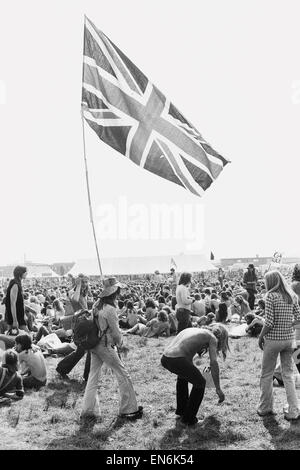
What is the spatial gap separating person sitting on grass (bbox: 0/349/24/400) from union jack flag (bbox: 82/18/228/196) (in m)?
3.67

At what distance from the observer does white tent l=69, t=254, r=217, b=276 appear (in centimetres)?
4116

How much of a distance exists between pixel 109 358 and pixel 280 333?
2.00 metres

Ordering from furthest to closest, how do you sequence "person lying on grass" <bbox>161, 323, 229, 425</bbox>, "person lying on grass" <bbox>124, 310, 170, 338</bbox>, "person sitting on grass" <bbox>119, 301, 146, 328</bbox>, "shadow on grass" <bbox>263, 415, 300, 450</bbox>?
"person sitting on grass" <bbox>119, 301, 146, 328</bbox> < "person lying on grass" <bbox>124, 310, 170, 338</bbox> < "person lying on grass" <bbox>161, 323, 229, 425</bbox> < "shadow on grass" <bbox>263, 415, 300, 450</bbox>

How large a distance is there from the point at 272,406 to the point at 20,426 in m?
2.95

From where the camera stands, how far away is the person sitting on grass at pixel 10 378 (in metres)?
7.13

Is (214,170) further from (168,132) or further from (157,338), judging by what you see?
(157,338)

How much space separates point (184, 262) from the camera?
140ft

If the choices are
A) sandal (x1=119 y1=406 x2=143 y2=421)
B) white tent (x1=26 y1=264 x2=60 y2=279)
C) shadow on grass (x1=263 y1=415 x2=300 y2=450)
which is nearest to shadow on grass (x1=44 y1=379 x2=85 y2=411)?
sandal (x1=119 y1=406 x2=143 y2=421)

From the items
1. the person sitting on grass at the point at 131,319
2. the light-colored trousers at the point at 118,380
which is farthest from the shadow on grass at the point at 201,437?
the person sitting on grass at the point at 131,319

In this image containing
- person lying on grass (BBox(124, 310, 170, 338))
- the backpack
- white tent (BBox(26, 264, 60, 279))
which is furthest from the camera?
white tent (BBox(26, 264, 60, 279))

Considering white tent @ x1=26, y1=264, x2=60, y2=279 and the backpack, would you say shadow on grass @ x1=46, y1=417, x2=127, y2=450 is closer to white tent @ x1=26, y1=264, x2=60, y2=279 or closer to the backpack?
the backpack

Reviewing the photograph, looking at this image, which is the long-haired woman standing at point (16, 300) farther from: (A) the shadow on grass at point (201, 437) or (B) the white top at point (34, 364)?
(A) the shadow on grass at point (201, 437)

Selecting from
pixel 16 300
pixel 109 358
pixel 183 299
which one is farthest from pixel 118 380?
pixel 183 299

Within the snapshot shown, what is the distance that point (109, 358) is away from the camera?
6168mm
